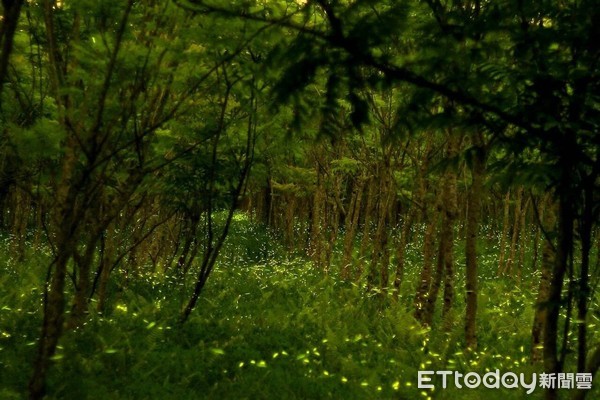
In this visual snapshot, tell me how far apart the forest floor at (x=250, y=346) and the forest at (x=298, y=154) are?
0.05 m

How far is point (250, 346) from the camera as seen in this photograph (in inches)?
323

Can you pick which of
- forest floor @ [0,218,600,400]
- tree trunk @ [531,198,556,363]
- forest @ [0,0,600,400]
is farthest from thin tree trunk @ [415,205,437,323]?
tree trunk @ [531,198,556,363]

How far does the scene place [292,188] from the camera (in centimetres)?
1869

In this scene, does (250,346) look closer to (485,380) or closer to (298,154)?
(485,380)

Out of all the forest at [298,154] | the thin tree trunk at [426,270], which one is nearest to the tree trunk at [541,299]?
the forest at [298,154]

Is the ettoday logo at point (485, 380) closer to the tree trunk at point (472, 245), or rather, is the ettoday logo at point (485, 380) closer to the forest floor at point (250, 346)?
the forest floor at point (250, 346)

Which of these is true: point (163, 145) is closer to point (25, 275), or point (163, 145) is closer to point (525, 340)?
point (25, 275)

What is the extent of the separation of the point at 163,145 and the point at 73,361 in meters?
3.72

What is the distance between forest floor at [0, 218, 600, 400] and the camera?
21.6 feet

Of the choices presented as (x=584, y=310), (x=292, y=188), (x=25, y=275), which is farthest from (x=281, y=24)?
(x=292, y=188)

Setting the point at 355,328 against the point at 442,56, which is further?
the point at 355,328

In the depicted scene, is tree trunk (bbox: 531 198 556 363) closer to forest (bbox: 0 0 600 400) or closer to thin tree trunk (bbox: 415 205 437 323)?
forest (bbox: 0 0 600 400)

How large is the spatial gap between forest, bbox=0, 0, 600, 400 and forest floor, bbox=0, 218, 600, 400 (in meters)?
0.05

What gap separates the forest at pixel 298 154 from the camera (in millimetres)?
2967
